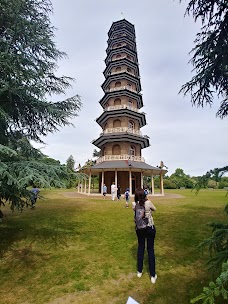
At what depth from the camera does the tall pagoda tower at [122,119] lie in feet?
78.6

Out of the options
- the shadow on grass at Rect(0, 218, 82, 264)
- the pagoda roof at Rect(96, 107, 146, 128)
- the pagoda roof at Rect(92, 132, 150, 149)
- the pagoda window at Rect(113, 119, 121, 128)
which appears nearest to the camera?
the shadow on grass at Rect(0, 218, 82, 264)

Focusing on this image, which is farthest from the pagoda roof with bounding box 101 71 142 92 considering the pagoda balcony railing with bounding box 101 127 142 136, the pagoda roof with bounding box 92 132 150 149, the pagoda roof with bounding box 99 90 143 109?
the pagoda roof with bounding box 92 132 150 149

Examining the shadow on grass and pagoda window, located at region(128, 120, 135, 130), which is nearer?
the shadow on grass

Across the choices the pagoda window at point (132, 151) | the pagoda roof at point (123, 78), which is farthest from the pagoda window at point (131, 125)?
the pagoda roof at point (123, 78)

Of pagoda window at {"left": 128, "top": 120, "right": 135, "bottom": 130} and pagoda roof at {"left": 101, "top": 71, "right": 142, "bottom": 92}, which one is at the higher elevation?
pagoda roof at {"left": 101, "top": 71, "right": 142, "bottom": 92}

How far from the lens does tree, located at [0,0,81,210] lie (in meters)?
6.22

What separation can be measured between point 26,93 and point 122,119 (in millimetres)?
19085

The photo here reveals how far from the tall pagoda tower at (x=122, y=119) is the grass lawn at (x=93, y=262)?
12775 mm

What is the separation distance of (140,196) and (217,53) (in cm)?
411

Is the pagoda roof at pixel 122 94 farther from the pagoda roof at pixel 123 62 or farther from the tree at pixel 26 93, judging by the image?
the tree at pixel 26 93

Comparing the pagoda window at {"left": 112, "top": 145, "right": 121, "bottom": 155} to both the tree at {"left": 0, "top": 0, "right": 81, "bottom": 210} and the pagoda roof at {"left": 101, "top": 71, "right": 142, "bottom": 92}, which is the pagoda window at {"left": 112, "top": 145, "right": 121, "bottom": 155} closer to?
the pagoda roof at {"left": 101, "top": 71, "right": 142, "bottom": 92}

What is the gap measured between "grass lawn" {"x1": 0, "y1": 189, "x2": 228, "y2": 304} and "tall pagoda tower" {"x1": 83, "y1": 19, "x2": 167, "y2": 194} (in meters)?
12.8

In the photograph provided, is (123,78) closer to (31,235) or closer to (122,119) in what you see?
(122,119)

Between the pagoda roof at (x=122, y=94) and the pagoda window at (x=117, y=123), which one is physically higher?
the pagoda roof at (x=122, y=94)
